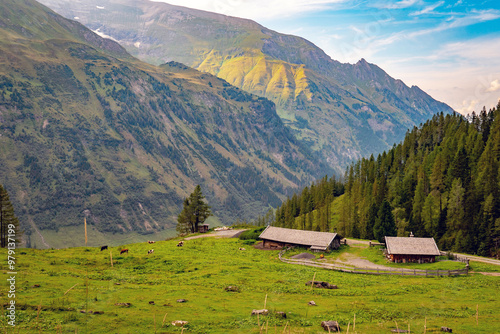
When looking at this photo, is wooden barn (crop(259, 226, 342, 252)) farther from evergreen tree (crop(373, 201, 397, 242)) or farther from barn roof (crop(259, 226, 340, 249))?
evergreen tree (crop(373, 201, 397, 242))

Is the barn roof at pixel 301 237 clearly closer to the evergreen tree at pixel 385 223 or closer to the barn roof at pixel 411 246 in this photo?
the barn roof at pixel 411 246

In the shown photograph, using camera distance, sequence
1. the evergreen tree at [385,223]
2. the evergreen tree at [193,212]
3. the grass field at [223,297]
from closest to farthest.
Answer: the grass field at [223,297] → the evergreen tree at [385,223] → the evergreen tree at [193,212]

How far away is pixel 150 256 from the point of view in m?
87.4

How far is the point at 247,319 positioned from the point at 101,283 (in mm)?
25151

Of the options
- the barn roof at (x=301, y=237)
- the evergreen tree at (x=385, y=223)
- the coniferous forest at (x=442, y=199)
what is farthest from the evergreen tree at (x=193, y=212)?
the evergreen tree at (x=385, y=223)

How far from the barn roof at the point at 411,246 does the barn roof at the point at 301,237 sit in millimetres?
15828

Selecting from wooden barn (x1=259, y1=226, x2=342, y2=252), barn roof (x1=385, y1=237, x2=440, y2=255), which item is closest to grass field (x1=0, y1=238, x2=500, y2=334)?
barn roof (x1=385, y1=237, x2=440, y2=255)

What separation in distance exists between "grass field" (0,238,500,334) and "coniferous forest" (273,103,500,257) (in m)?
42.4

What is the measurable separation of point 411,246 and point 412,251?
6.89 feet

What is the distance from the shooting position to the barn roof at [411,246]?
91.1 meters

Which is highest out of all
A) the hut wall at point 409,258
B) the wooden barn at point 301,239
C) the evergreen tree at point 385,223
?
the evergreen tree at point 385,223

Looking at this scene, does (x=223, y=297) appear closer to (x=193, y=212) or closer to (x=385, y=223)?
(x=385, y=223)

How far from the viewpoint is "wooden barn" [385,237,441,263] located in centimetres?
9092

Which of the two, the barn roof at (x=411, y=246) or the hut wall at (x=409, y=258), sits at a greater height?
the barn roof at (x=411, y=246)
